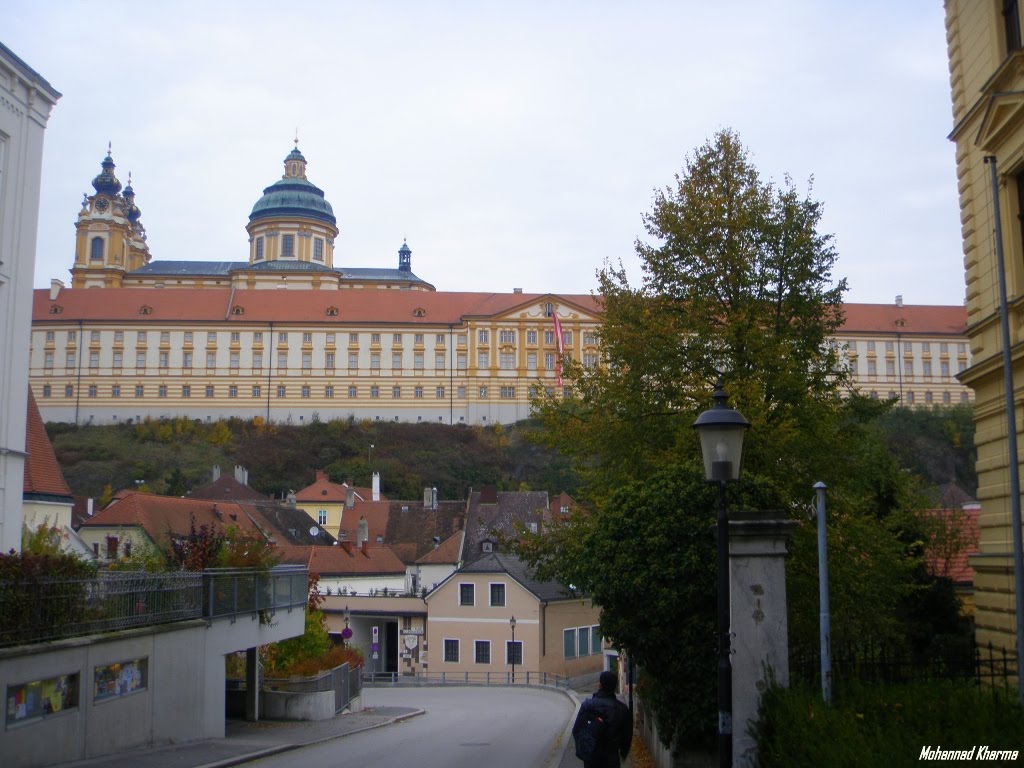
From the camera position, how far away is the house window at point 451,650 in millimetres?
53219

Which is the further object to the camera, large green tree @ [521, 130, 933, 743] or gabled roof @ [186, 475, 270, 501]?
gabled roof @ [186, 475, 270, 501]

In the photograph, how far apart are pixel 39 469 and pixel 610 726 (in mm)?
27393

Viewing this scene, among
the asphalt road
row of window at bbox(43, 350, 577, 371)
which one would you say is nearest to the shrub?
the asphalt road

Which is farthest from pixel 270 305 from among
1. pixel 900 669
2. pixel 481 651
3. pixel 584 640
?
pixel 900 669

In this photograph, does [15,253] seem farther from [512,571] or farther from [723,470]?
[512,571]

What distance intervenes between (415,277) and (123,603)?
13131 cm

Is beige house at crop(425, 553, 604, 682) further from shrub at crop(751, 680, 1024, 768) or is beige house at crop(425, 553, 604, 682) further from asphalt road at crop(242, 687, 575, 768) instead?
shrub at crop(751, 680, 1024, 768)

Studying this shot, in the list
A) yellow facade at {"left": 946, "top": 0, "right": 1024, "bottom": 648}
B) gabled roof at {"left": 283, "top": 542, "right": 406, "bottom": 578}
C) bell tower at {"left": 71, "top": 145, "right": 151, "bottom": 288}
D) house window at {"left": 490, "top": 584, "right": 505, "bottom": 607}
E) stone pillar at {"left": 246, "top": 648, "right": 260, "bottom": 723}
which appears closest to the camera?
yellow facade at {"left": 946, "top": 0, "right": 1024, "bottom": 648}

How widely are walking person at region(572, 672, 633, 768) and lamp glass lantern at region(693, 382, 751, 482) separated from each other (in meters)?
2.24

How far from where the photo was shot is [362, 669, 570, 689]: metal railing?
51.0m

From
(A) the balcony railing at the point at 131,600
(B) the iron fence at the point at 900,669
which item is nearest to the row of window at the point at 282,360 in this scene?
(A) the balcony railing at the point at 131,600

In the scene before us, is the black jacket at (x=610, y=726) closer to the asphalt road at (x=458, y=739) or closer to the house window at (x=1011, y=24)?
the asphalt road at (x=458, y=739)

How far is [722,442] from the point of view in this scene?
9.80 m

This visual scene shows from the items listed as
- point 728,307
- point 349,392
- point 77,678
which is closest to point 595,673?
point 728,307
